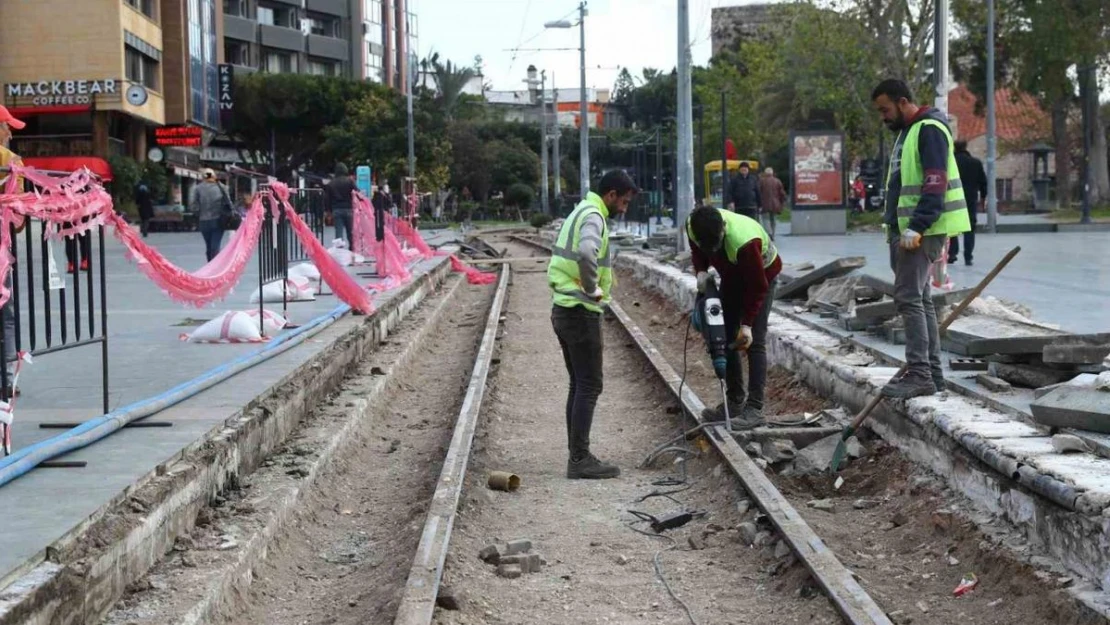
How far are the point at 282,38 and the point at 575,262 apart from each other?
84.0 meters


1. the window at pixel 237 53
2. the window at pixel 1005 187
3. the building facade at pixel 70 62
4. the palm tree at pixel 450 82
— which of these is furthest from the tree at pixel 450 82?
the building facade at pixel 70 62

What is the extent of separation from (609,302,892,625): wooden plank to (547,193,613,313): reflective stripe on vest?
4.02 feet

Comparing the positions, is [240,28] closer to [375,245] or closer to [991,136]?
[991,136]

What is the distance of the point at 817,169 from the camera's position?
3591 centimetres

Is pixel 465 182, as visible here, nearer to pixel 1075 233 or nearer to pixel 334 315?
pixel 1075 233

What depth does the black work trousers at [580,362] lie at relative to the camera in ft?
28.0

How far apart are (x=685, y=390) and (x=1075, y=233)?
25706 mm

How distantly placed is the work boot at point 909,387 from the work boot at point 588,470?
67.5 inches

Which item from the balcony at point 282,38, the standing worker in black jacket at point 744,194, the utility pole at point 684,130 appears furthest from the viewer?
the balcony at point 282,38

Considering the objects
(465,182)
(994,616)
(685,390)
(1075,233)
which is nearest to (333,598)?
(994,616)

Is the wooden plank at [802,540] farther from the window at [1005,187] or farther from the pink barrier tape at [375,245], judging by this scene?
the window at [1005,187]

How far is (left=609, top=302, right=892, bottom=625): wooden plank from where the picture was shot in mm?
5512

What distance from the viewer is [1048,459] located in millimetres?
6465

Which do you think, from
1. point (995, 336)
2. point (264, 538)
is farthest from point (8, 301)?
point (995, 336)
